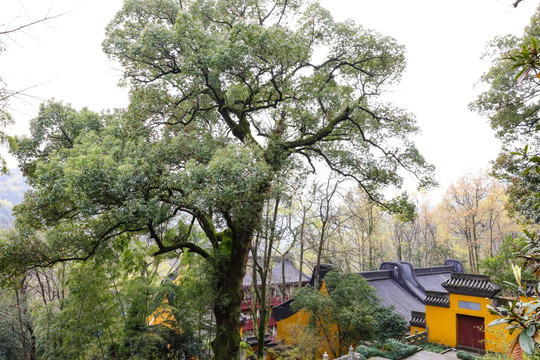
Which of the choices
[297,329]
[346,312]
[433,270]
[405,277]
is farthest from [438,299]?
[433,270]

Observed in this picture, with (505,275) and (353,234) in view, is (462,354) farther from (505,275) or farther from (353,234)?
(353,234)

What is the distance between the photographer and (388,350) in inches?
320

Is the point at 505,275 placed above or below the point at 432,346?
above

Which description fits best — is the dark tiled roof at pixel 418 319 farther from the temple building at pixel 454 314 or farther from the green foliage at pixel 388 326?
the green foliage at pixel 388 326

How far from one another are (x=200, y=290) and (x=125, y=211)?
3.44 meters

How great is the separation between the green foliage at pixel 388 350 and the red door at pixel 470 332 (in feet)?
5.44

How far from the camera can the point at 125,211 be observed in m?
4.82

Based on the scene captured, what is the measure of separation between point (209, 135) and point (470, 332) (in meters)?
8.75

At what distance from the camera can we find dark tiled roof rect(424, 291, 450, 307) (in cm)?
970

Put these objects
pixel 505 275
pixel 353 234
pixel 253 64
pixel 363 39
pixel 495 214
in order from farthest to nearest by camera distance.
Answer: pixel 353 234
pixel 495 214
pixel 505 275
pixel 363 39
pixel 253 64

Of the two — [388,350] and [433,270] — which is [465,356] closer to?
[388,350]

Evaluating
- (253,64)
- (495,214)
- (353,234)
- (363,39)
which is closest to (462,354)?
(363,39)

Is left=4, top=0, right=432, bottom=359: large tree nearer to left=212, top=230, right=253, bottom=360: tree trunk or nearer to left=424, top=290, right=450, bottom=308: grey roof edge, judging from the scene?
left=212, top=230, right=253, bottom=360: tree trunk

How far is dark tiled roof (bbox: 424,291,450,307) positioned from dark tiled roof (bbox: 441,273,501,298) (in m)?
0.32
